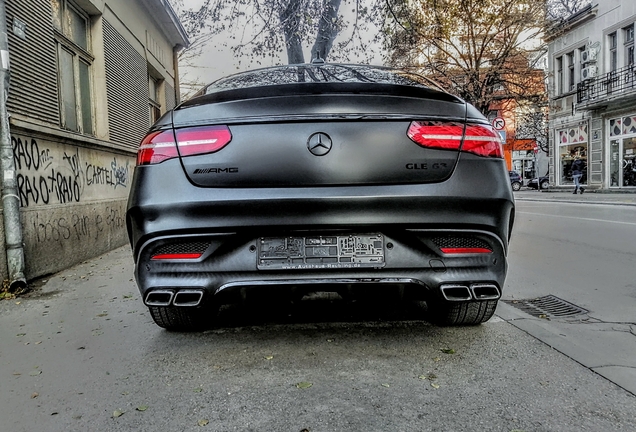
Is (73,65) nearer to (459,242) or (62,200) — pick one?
(62,200)

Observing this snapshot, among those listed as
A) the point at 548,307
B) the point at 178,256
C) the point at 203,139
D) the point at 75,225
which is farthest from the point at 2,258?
the point at 548,307

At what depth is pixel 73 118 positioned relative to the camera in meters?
7.73

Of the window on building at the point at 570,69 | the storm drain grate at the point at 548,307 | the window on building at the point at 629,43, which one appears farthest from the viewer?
the window on building at the point at 570,69

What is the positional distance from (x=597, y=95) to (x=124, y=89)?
23.1 metres

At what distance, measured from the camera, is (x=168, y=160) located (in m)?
2.64

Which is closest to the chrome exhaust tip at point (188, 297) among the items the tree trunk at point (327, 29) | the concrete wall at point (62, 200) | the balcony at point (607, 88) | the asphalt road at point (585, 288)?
the asphalt road at point (585, 288)

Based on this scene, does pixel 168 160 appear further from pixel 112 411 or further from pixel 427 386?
pixel 427 386

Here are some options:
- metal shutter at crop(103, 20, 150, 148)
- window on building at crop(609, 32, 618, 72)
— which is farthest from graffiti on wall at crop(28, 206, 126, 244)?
window on building at crop(609, 32, 618, 72)

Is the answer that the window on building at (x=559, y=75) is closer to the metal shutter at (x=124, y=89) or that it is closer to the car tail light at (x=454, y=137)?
the metal shutter at (x=124, y=89)

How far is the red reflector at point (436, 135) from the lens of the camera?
2.60m

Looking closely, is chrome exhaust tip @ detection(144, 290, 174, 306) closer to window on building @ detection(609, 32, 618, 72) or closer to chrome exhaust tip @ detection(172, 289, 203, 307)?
chrome exhaust tip @ detection(172, 289, 203, 307)

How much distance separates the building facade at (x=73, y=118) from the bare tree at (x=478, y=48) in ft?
42.5

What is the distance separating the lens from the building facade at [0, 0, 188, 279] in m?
5.59

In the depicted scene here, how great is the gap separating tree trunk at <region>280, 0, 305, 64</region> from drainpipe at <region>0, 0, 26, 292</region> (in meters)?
7.71
